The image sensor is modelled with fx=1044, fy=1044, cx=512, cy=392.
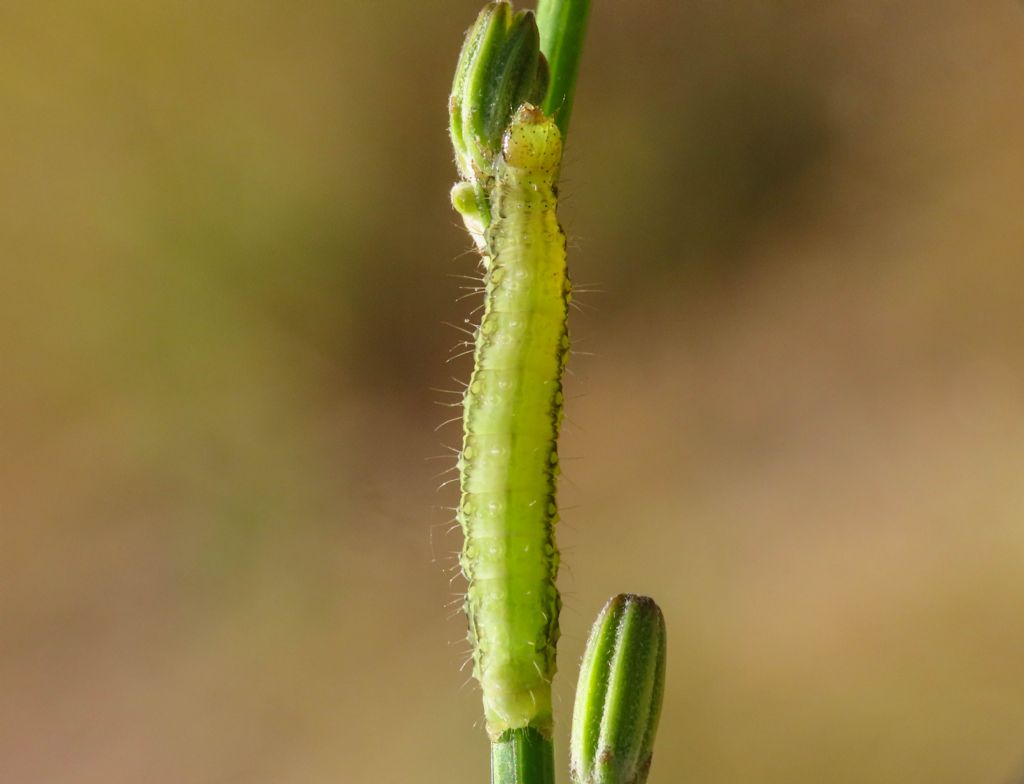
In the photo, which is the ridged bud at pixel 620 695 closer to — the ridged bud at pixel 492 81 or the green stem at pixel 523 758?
the green stem at pixel 523 758

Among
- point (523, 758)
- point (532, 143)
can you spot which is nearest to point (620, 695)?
point (523, 758)

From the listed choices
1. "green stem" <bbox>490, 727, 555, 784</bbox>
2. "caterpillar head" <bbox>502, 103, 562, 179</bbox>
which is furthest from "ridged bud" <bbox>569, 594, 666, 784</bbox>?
"caterpillar head" <bbox>502, 103, 562, 179</bbox>

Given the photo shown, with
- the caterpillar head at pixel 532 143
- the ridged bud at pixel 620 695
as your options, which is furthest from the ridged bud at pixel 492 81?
the ridged bud at pixel 620 695

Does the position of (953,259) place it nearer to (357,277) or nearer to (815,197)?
(815,197)

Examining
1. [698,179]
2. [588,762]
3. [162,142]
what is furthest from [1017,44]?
[588,762]

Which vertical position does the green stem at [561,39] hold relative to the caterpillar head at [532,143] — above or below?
above

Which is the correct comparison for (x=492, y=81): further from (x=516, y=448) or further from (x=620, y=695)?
(x=620, y=695)
